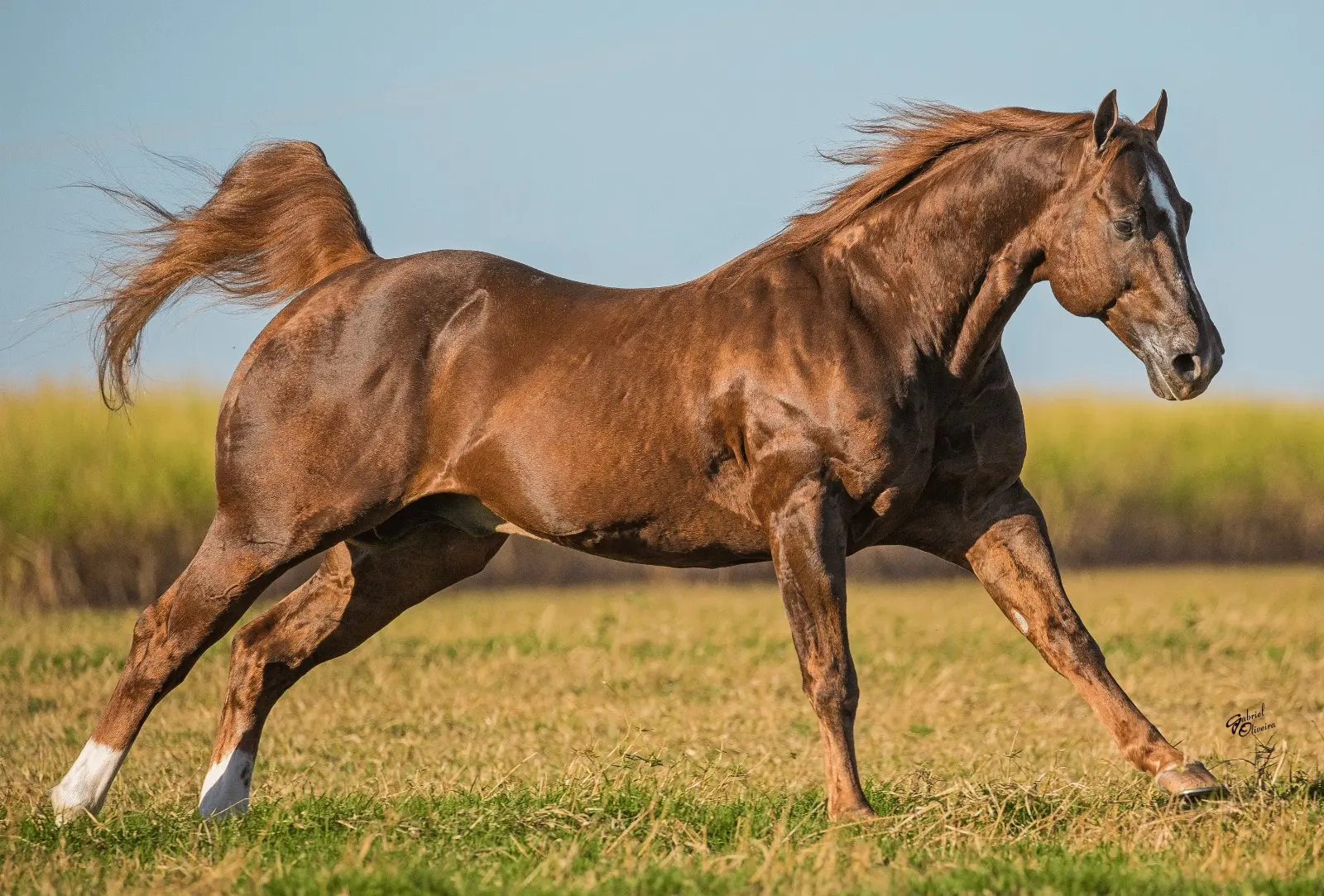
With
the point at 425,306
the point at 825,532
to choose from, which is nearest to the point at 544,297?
the point at 425,306

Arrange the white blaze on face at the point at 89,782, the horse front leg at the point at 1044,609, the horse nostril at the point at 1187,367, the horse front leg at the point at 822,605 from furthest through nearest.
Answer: the white blaze on face at the point at 89,782 → the horse front leg at the point at 1044,609 → the horse front leg at the point at 822,605 → the horse nostril at the point at 1187,367

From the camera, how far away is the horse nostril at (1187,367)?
16.5 feet

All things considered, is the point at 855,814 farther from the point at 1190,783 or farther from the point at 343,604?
the point at 343,604

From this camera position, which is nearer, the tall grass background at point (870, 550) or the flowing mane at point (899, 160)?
the flowing mane at point (899, 160)

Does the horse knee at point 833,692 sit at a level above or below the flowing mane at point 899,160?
below

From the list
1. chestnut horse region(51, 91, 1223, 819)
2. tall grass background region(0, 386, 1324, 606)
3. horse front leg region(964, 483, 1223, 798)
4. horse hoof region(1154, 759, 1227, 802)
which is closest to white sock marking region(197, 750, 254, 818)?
chestnut horse region(51, 91, 1223, 819)

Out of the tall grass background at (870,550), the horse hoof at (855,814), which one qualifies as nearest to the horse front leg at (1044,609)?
the horse hoof at (855,814)

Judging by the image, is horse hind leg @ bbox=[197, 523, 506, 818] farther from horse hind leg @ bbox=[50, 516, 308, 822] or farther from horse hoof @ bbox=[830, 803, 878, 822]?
horse hoof @ bbox=[830, 803, 878, 822]

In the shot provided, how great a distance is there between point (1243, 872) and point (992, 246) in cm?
222

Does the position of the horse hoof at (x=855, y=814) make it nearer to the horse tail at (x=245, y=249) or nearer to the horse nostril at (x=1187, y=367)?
the horse nostril at (x=1187, y=367)

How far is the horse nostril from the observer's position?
198 inches

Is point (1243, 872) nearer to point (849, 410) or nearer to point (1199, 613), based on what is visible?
point (849, 410)

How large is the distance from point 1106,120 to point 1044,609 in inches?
66.4

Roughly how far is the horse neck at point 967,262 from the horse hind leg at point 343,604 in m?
1.92
